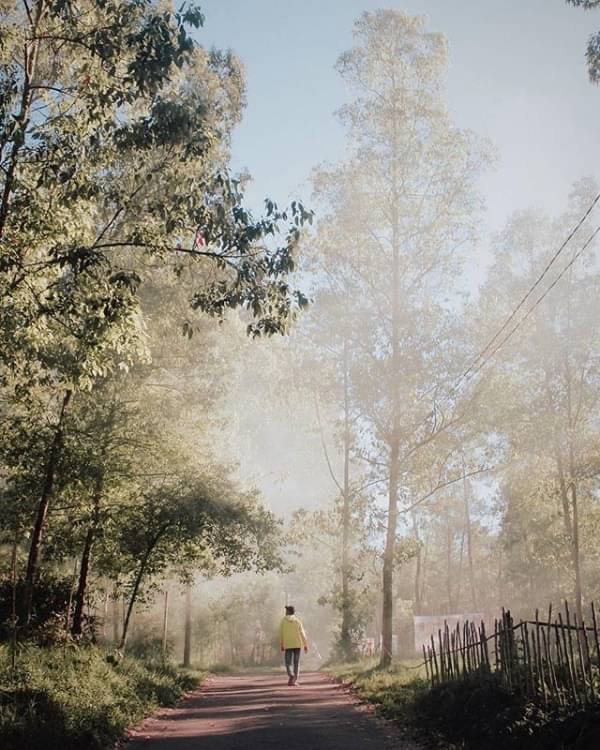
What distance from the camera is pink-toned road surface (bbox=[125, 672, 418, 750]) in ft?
29.1

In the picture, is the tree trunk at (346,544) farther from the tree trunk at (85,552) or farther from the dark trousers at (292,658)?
the tree trunk at (85,552)

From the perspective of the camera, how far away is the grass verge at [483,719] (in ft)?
22.0

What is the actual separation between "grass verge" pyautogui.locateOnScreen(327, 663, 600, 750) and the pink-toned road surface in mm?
457

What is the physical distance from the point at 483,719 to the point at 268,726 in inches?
136

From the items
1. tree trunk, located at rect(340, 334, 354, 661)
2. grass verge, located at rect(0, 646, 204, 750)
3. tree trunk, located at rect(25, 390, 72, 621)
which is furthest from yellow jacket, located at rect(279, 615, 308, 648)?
tree trunk, located at rect(25, 390, 72, 621)

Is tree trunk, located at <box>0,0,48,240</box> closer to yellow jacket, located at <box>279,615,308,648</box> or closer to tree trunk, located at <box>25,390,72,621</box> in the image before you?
tree trunk, located at <box>25,390,72,621</box>

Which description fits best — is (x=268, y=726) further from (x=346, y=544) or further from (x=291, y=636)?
(x=346, y=544)

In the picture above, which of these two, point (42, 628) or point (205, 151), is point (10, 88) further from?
point (42, 628)

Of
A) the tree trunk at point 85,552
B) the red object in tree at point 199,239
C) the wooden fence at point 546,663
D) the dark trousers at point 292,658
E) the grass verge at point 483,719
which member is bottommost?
the dark trousers at point 292,658

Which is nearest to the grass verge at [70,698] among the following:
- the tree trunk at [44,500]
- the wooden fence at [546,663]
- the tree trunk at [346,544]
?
the tree trunk at [44,500]

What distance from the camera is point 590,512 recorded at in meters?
28.8

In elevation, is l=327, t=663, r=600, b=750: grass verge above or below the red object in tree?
below

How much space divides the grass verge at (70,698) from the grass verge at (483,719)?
420 cm

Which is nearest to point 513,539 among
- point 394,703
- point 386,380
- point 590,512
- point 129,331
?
point 590,512
